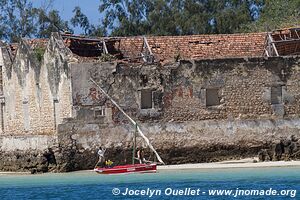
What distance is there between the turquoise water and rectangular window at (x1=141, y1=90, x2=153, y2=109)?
3.76 meters

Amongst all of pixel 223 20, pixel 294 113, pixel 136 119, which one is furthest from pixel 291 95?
pixel 223 20

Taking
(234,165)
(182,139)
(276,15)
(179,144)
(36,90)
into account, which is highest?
(276,15)

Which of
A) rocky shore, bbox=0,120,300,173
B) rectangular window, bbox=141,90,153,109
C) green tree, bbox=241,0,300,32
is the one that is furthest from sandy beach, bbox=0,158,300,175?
green tree, bbox=241,0,300,32

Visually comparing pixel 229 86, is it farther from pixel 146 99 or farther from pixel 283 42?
pixel 283 42

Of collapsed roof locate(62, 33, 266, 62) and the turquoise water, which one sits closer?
the turquoise water

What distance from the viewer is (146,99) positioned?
1698 inches

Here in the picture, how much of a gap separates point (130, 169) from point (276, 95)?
738 centimetres

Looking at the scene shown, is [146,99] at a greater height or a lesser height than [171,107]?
greater

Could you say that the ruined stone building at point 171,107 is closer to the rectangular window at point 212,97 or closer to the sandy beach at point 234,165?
the rectangular window at point 212,97

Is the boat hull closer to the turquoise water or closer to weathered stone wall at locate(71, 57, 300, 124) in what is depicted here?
the turquoise water

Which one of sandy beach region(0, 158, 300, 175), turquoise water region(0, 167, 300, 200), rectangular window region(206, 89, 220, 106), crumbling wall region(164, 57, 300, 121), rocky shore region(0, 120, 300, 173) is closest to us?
turquoise water region(0, 167, 300, 200)

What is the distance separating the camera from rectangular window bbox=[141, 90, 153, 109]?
141ft

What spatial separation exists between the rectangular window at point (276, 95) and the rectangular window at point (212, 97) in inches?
86.6

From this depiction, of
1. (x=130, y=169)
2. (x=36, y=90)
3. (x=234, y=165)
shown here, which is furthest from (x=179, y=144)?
(x=36, y=90)
